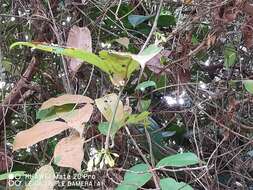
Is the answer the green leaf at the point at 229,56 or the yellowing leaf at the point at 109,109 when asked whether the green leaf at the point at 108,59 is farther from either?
the green leaf at the point at 229,56

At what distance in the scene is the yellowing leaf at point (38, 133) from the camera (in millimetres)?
668

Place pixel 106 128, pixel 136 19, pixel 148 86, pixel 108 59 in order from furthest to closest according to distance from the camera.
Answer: pixel 136 19 < pixel 148 86 < pixel 106 128 < pixel 108 59

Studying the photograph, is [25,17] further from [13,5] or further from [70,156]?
[70,156]

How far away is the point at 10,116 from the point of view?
104 centimetres

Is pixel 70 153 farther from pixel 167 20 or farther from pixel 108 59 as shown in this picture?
pixel 167 20

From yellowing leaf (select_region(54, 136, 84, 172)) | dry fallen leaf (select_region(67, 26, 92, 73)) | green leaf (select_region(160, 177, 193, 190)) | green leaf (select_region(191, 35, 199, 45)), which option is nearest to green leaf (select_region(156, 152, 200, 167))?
green leaf (select_region(160, 177, 193, 190))

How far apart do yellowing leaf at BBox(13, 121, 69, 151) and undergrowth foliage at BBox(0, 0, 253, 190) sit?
4.9 inches

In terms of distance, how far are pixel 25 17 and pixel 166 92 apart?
37 cm

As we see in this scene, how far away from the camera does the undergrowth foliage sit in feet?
2.98

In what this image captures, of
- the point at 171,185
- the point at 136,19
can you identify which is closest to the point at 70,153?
the point at 171,185

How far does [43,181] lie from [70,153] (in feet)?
0.23

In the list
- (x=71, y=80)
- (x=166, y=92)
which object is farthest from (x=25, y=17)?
(x=166, y=92)

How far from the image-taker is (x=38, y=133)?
2.23 ft

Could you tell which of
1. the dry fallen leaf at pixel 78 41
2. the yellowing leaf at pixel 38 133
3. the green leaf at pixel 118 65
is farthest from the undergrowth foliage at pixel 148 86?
the green leaf at pixel 118 65
